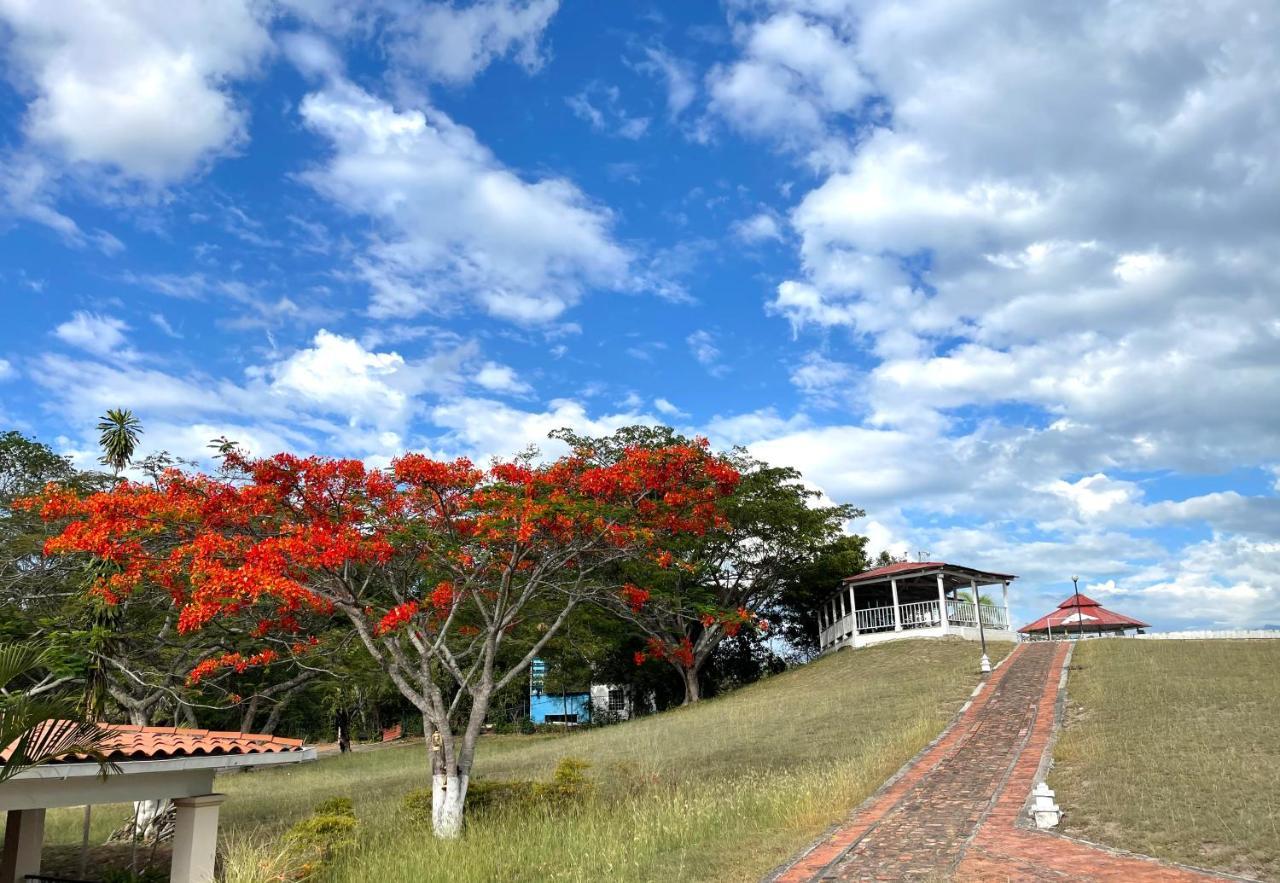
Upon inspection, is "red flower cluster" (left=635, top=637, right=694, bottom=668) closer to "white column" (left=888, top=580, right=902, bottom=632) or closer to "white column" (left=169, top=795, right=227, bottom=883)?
"white column" (left=888, top=580, right=902, bottom=632)

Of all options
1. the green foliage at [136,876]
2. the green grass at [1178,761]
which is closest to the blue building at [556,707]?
the green grass at [1178,761]

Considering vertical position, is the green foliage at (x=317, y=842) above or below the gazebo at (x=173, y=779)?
below

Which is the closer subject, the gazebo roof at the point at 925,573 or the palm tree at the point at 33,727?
the palm tree at the point at 33,727

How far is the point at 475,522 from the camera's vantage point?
1409cm

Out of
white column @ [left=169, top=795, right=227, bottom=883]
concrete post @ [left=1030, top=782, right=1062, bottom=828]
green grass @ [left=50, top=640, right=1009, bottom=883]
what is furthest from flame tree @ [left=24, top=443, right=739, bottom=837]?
concrete post @ [left=1030, top=782, right=1062, bottom=828]

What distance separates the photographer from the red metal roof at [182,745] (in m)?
8.08

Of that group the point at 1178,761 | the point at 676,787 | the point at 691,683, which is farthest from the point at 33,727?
the point at 691,683

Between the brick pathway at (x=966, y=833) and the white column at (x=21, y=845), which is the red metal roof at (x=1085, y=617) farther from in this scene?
the white column at (x=21, y=845)

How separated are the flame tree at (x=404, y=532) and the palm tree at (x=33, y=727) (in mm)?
4629

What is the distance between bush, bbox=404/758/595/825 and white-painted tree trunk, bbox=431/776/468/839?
95 cm

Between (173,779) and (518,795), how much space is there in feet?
21.2

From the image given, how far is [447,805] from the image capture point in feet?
41.0

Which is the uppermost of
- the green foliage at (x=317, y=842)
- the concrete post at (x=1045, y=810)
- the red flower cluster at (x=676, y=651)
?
the red flower cluster at (x=676, y=651)

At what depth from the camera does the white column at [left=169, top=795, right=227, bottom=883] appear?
→ 8.66 metres
